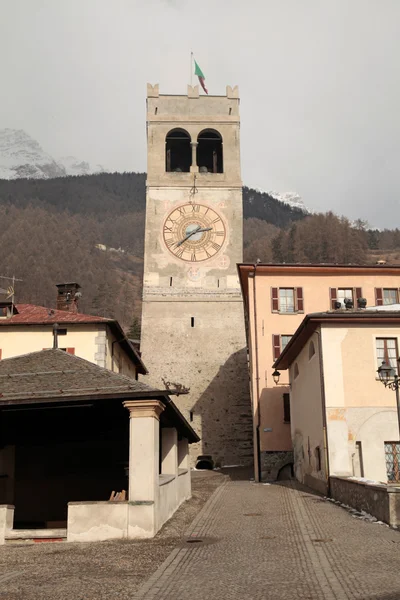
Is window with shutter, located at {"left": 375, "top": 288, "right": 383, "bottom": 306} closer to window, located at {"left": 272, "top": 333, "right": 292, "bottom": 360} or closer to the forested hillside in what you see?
window, located at {"left": 272, "top": 333, "right": 292, "bottom": 360}

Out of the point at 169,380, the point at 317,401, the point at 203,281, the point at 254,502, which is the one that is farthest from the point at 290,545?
the point at 203,281

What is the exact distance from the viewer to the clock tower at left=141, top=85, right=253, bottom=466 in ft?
138

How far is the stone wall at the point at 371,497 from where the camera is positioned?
13508mm

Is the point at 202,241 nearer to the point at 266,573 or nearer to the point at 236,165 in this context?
the point at 236,165

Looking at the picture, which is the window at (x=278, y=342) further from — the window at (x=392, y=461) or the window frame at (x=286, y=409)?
the window at (x=392, y=461)

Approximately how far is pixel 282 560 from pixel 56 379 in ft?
21.9

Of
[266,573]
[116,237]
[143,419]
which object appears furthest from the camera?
[116,237]

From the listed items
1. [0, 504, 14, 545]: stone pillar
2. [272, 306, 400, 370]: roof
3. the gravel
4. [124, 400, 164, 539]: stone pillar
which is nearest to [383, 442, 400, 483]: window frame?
[272, 306, 400, 370]: roof

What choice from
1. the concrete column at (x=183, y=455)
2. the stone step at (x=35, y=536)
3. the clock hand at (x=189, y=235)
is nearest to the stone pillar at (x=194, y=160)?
the clock hand at (x=189, y=235)

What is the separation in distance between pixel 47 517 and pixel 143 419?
1015cm

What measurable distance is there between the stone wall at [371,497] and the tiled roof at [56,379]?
17.9 feet

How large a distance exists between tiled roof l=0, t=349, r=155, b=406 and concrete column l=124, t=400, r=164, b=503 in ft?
1.32

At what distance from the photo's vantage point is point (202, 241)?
4572 cm

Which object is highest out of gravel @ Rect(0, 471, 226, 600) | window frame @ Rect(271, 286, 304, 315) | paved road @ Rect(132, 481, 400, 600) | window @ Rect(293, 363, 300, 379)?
window frame @ Rect(271, 286, 304, 315)
